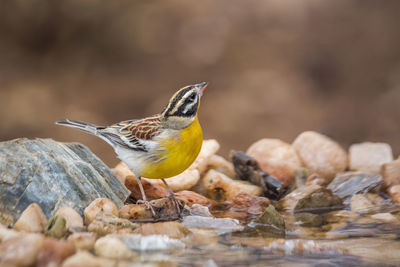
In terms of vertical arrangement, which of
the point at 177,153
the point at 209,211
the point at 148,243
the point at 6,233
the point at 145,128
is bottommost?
the point at 209,211

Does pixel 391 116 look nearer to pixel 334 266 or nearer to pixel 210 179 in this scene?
pixel 210 179

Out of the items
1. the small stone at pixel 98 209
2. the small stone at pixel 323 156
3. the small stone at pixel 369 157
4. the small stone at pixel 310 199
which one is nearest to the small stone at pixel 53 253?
the small stone at pixel 98 209

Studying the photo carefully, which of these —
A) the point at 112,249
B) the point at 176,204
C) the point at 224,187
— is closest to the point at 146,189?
the point at 176,204

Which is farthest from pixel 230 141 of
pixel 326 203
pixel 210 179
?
pixel 326 203

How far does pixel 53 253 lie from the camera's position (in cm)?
315

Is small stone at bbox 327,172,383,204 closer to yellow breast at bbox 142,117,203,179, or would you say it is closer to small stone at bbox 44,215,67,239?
yellow breast at bbox 142,117,203,179

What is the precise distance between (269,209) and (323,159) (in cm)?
235

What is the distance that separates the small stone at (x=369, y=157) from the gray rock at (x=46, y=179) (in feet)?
9.60

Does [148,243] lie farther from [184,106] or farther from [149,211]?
[184,106]

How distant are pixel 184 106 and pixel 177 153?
0.42 meters

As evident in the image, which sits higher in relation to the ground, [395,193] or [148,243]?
[148,243]

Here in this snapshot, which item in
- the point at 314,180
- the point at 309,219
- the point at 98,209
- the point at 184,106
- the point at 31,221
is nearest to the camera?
the point at 31,221

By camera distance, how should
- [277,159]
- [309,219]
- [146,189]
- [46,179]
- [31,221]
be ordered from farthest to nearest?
1. [277,159]
2. [146,189]
3. [309,219]
4. [46,179]
5. [31,221]

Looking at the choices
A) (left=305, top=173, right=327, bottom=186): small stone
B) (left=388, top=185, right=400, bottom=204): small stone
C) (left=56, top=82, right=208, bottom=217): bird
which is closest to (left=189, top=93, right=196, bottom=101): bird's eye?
(left=56, top=82, right=208, bottom=217): bird
